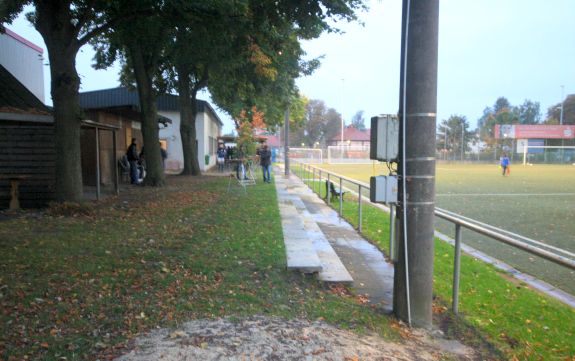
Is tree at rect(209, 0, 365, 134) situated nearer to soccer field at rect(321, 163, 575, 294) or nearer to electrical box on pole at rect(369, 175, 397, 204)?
soccer field at rect(321, 163, 575, 294)

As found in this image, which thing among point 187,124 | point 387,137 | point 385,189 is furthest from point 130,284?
point 187,124

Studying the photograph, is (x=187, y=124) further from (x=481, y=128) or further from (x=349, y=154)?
(x=481, y=128)

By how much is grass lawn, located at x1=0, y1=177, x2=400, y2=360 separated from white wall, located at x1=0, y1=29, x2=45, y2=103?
36.4ft

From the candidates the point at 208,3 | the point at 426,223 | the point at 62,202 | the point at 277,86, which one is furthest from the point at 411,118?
the point at 277,86

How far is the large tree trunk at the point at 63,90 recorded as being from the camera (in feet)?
31.7

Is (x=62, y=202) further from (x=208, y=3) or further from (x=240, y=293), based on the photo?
(x=240, y=293)

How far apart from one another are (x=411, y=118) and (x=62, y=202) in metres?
7.87

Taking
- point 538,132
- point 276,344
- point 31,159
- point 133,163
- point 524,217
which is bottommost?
point 524,217

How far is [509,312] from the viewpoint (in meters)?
5.20

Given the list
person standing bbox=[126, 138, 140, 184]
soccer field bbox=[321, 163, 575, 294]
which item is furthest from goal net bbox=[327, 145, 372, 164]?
person standing bbox=[126, 138, 140, 184]

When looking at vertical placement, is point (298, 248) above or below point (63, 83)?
below

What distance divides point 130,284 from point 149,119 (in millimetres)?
12146

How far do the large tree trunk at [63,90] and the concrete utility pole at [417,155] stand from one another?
25.0 feet

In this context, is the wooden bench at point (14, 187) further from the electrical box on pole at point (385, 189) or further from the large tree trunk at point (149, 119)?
the electrical box on pole at point (385, 189)
